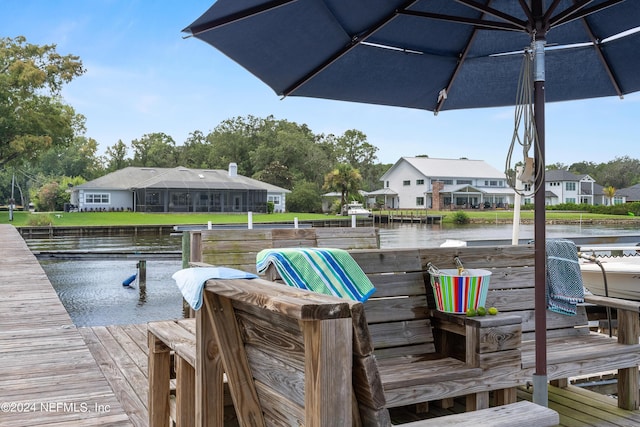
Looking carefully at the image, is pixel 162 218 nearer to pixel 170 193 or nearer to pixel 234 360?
pixel 170 193

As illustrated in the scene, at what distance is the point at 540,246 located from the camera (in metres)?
2.58

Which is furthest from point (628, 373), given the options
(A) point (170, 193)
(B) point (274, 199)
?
(B) point (274, 199)

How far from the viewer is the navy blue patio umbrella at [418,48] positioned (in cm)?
342

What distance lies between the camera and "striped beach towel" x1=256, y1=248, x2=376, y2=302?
2.52 meters

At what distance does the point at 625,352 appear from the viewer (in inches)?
124

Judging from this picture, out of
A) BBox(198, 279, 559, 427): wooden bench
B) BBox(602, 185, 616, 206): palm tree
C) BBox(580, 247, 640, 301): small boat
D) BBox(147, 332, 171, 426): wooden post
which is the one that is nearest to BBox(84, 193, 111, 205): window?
BBox(580, 247, 640, 301): small boat

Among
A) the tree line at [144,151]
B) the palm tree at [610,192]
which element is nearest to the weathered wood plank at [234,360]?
the tree line at [144,151]

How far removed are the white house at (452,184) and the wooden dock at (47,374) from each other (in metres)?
54.8

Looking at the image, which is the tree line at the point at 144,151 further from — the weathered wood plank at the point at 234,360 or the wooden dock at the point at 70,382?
the weathered wood plank at the point at 234,360

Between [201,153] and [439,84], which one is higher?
[201,153]

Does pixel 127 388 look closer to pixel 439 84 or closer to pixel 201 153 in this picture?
pixel 439 84

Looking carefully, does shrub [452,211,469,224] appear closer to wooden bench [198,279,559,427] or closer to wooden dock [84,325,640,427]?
wooden dock [84,325,640,427]

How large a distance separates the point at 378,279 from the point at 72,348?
1.99m

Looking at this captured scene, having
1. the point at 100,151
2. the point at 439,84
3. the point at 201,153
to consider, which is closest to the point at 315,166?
the point at 201,153
